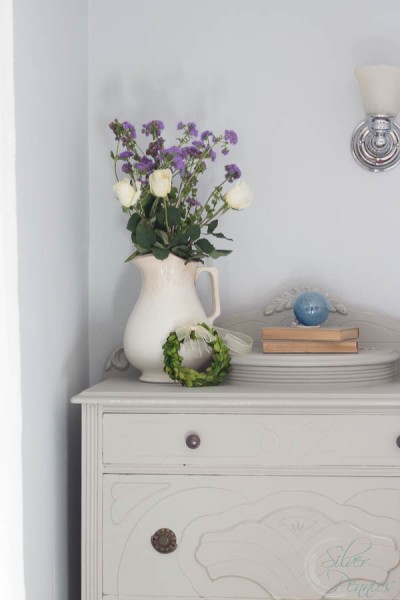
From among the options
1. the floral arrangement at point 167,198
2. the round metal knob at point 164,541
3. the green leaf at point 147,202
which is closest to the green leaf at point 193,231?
the floral arrangement at point 167,198

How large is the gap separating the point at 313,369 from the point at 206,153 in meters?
0.55

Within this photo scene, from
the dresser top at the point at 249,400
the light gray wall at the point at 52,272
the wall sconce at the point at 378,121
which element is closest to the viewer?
the light gray wall at the point at 52,272

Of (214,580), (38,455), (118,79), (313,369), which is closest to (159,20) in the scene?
(118,79)

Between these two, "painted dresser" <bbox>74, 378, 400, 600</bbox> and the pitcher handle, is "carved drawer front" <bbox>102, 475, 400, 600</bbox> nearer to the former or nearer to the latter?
"painted dresser" <bbox>74, 378, 400, 600</bbox>

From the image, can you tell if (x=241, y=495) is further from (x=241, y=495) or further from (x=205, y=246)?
(x=205, y=246)

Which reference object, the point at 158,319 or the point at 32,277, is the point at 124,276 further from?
the point at 32,277

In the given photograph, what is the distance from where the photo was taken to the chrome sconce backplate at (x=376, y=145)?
215cm

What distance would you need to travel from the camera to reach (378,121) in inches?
84.0

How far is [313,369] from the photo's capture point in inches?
73.2

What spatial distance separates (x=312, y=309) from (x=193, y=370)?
1.08ft

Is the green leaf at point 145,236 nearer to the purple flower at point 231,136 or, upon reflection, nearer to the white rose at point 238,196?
the white rose at point 238,196

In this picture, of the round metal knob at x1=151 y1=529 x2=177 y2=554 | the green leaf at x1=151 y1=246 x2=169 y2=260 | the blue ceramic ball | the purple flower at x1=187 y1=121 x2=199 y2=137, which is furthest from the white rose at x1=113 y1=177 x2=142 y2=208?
the round metal knob at x1=151 y1=529 x2=177 y2=554

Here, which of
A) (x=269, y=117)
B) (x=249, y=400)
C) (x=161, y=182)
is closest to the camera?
(x=249, y=400)

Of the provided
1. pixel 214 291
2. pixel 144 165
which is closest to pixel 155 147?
pixel 144 165
